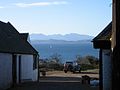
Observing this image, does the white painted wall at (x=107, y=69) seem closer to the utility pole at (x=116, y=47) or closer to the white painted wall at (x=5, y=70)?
the utility pole at (x=116, y=47)

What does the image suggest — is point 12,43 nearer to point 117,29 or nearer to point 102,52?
point 102,52

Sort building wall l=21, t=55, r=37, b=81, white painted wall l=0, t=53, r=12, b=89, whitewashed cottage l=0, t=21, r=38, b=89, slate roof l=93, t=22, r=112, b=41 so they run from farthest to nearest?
1. building wall l=21, t=55, r=37, b=81
2. whitewashed cottage l=0, t=21, r=38, b=89
3. white painted wall l=0, t=53, r=12, b=89
4. slate roof l=93, t=22, r=112, b=41

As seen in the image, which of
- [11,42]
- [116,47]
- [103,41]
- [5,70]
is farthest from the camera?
[11,42]

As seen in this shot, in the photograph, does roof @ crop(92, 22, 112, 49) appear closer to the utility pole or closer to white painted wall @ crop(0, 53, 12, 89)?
the utility pole

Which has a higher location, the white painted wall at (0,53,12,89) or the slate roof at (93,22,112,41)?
the slate roof at (93,22,112,41)

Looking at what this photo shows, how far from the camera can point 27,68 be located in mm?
47594

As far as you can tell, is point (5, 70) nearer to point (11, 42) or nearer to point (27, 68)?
point (11, 42)

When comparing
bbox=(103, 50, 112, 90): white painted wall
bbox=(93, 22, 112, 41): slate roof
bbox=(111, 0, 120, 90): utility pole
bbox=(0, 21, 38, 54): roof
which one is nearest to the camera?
bbox=(111, 0, 120, 90): utility pole

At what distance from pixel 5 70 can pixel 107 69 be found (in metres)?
12.8

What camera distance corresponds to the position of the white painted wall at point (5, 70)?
35794mm

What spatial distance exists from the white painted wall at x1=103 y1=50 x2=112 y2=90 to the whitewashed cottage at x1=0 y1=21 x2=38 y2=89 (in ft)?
36.2

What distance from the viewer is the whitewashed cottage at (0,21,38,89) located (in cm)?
3697

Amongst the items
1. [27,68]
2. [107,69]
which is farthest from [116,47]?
[27,68]

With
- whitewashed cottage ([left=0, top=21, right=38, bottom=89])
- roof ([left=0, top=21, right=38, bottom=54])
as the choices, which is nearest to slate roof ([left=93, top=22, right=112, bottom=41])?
whitewashed cottage ([left=0, top=21, right=38, bottom=89])
